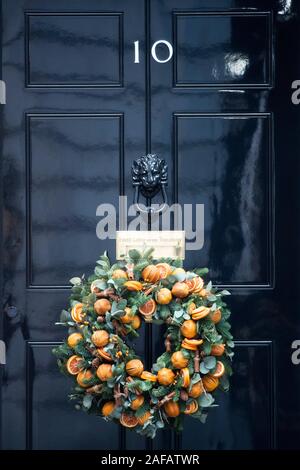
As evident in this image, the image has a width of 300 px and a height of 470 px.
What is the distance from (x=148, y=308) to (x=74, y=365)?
0.40 metres

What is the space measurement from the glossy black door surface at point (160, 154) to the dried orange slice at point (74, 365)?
57cm

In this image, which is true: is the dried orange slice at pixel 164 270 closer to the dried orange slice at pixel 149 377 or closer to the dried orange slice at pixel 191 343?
the dried orange slice at pixel 191 343

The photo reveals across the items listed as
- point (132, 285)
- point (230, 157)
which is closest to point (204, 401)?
point (132, 285)

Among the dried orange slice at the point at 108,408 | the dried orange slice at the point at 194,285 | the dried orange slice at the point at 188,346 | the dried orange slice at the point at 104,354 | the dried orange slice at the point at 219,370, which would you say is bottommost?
the dried orange slice at the point at 108,408

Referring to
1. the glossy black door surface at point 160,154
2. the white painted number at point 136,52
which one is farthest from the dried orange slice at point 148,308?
the white painted number at point 136,52

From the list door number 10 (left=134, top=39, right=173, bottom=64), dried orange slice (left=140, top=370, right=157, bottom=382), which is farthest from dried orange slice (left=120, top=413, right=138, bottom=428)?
door number 10 (left=134, top=39, right=173, bottom=64)

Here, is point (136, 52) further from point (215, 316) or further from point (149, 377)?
point (149, 377)

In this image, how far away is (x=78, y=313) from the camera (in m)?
3.28

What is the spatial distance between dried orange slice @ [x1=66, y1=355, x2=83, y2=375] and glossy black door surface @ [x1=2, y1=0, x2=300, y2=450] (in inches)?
22.6

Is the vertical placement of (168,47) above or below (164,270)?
above

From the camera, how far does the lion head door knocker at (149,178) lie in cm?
Result: 381

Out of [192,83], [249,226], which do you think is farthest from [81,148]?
[249,226]

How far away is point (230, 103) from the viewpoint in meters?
3.86

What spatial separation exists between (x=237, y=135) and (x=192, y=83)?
0.34 metres
